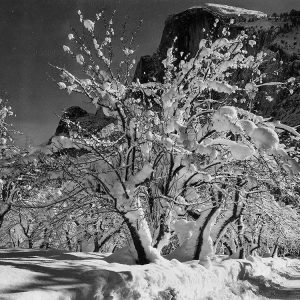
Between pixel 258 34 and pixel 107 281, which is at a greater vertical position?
pixel 258 34

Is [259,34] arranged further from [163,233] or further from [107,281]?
[107,281]

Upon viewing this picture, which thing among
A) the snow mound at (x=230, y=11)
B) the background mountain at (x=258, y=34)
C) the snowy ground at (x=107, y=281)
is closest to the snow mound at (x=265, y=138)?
the snowy ground at (x=107, y=281)

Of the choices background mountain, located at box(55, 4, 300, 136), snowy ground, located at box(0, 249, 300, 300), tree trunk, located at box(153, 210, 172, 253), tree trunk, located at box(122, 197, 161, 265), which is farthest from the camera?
background mountain, located at box(55, 4, 300, 136)

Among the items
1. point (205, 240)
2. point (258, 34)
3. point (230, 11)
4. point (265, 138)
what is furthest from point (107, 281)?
point (230, 11)

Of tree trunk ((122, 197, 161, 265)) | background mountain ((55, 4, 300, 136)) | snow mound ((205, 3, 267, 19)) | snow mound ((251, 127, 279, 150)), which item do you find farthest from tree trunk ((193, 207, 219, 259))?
snow mound ((205, 3, 267, 19))

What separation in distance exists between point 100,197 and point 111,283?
310 cm

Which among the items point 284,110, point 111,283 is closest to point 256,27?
point 284,110

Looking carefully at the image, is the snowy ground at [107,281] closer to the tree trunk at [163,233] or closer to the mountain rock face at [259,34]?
the tree trunk at [163,233]

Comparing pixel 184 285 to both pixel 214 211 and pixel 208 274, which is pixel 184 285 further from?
pixel 214 211

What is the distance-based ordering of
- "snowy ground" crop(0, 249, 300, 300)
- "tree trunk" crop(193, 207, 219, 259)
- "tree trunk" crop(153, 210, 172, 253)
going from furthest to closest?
"tree trunk" crop(193, 207, 219, 259) → "tree trunk" crop(153, 210, 172, 253) → "snowy ground" crop(0, 249, 300, 300)

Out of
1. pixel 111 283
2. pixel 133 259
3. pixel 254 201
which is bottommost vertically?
pixel 111 283

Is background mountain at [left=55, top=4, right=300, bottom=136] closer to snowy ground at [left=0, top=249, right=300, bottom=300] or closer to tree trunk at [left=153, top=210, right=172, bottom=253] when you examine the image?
tree trunk at [left=153, top=210, right=172, bottom=253]

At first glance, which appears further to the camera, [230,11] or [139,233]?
[230,11]

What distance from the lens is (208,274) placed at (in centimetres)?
1001
